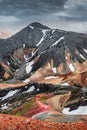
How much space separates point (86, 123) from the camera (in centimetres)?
3516

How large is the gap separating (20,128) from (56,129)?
309cm

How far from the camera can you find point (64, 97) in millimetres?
172875

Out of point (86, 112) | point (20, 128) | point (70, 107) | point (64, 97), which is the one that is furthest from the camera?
point (64, 97)

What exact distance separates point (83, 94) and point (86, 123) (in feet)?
448

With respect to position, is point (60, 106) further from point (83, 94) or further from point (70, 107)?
point (83, 94)

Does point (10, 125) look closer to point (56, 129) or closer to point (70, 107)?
point (56, 129)

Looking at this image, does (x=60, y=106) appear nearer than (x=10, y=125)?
No

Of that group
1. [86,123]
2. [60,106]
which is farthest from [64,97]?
[86,123]

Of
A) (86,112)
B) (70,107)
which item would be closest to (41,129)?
(86,112)

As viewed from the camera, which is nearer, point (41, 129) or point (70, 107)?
point (41, 129)

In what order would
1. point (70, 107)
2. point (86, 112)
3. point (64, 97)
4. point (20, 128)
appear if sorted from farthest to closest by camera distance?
point (64, 97) < point (70, 107) < point (86, 112) < point (20, 128)

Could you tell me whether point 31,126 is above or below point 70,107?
above

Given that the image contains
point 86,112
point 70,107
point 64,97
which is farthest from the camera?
point 64,97

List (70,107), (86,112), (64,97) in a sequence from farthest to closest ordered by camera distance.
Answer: (64,97), (70,107), (86,112)
